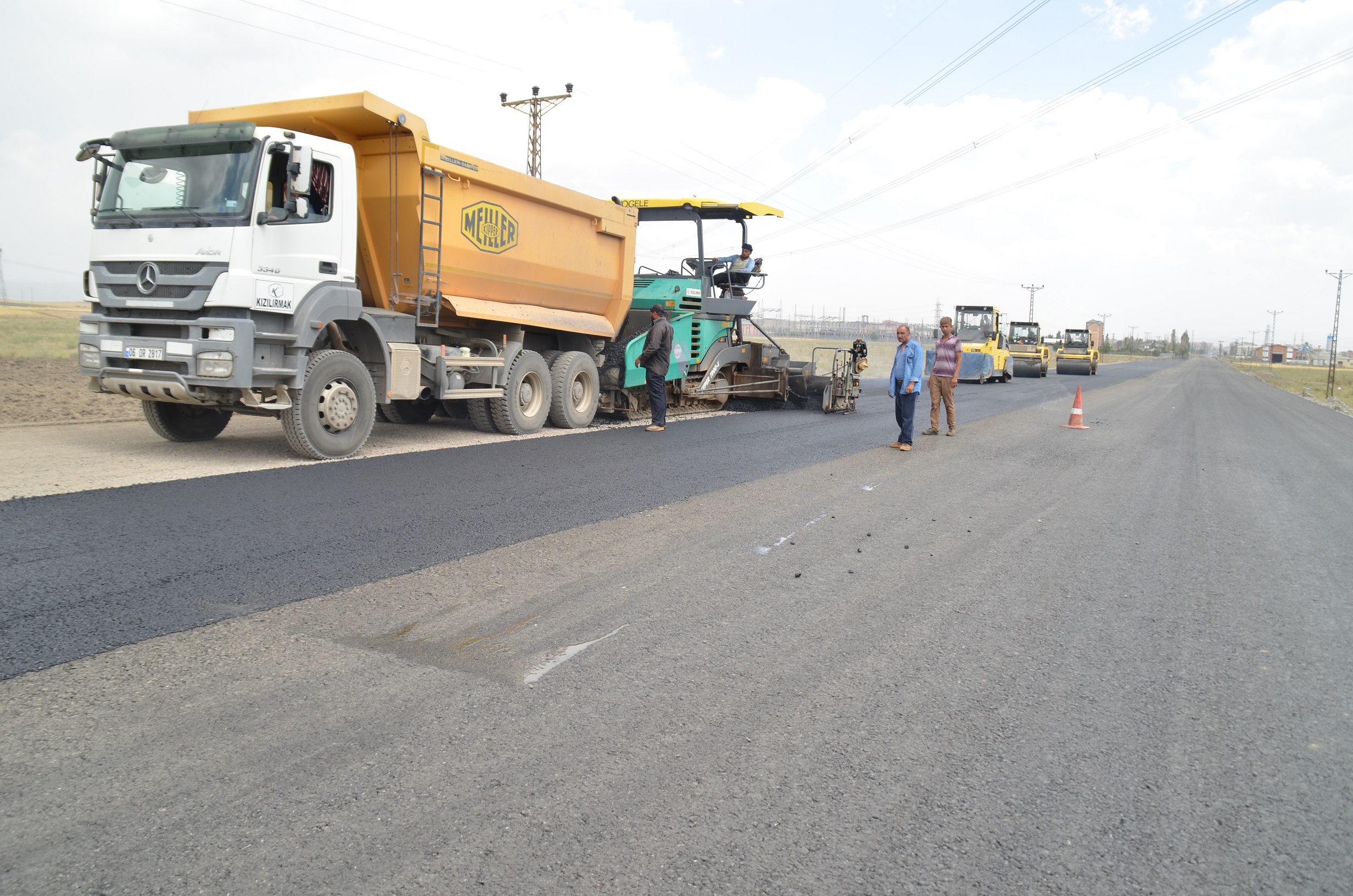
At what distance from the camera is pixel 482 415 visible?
36.5ft

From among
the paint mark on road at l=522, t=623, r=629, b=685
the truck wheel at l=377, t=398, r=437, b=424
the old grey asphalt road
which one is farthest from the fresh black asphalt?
the truck wheel at l=377, t=398, r=437, b=424

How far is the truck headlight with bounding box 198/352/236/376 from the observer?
732cm

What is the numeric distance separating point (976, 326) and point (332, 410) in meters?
25.5

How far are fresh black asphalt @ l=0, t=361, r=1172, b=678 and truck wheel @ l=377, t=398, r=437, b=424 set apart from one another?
2.32m

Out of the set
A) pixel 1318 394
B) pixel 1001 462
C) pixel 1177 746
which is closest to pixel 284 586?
pixel 1177 746

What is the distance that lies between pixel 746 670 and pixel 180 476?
18.4ft

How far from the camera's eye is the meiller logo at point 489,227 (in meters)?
9.70

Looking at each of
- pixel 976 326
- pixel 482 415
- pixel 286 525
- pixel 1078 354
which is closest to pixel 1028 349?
pixel 976 326

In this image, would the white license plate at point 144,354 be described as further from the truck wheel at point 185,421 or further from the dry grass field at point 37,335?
the dry grass field at point 37,335

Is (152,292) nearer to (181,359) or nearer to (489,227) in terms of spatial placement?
(181,359)

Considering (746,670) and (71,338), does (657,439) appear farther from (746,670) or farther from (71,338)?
(71,338)

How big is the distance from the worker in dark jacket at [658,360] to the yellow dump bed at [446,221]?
1.16 m

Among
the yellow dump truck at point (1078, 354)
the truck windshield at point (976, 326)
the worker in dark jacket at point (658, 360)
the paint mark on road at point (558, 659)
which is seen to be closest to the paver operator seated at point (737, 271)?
the worker in dark jacket at point (658, 360)

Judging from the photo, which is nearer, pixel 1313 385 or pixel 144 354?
pixel 144 354
